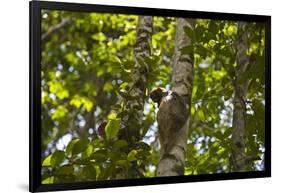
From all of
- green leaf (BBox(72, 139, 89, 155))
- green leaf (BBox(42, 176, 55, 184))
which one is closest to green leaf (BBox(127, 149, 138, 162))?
green leaf (BBox(72, 139, 89, 155))

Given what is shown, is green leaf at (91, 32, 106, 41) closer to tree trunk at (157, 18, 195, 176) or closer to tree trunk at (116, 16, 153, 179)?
tree trunk at (116, 16, 153, 179)

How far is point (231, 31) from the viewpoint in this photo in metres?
2.97

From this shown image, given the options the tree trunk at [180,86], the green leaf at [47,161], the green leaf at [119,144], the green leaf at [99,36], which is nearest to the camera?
the green leaf at [47,161]

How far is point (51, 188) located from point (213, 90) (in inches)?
35.3

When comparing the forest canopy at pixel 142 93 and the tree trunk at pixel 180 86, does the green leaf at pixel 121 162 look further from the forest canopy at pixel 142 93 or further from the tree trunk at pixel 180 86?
the tree trunk at pixel 180 86

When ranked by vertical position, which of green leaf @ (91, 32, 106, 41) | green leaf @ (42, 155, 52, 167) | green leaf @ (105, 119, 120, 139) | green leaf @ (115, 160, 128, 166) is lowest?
green leaf @ (115, 160, 128, 166)

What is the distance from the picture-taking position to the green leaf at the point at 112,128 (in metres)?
2.66

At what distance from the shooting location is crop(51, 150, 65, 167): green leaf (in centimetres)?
258

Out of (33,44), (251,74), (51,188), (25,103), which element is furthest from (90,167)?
(251,74)

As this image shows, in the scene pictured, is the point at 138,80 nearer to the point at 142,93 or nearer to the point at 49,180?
the point at 142,93

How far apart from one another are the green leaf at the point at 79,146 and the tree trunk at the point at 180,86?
0.38 meters

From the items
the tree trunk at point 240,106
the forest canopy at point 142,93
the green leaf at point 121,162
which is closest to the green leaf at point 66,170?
the forest canopy at point 142,93

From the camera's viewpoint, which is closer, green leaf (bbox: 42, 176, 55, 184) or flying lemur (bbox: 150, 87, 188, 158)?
green leaf (bbox: 42, 176, 55, 184)
